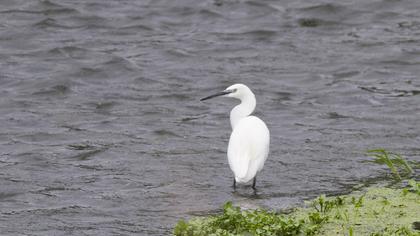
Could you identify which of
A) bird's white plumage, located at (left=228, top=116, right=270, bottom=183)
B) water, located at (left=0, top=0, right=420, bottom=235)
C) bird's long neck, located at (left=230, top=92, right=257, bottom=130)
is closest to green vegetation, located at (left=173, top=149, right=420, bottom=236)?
water, located at (left=0, top=0, right=420, bottom=235)

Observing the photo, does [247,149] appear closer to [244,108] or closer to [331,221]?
[244,108]

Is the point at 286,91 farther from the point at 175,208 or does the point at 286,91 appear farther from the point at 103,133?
the point at 175,208

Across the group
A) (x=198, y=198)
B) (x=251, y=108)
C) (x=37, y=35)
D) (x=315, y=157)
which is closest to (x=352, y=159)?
(x=315, y=157)

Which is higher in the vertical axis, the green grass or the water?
the green grass

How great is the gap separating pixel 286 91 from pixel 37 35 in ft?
12.9

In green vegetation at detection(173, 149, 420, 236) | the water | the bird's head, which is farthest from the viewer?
the bird's head

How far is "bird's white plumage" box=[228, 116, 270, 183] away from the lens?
8102 mm

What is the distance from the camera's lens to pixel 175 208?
7.58 meters

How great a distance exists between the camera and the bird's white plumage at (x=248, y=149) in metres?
8.10

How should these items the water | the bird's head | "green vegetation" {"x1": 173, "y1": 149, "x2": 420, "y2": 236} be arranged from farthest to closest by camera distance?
the bird's head
the water
"green vegetation" {"x1": 173, "y1": 149, "x2": 420, "y2": 236}

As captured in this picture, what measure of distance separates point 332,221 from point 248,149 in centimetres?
260

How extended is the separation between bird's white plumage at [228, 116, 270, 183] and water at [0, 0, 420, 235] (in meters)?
0.20

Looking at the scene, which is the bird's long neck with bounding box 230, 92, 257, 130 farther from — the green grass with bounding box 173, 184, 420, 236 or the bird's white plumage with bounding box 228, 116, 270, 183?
the green grass with bounding box 173, 184, 420, 236

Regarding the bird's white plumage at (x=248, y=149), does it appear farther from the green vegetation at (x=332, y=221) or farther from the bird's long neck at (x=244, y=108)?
the green vegetation at (x=332, y=221)
